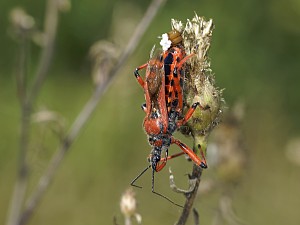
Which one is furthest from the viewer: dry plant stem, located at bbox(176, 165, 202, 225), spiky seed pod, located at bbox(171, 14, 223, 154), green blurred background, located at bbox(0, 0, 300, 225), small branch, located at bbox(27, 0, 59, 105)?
green blurred background, located at bbox(0, 0, 300, 225)

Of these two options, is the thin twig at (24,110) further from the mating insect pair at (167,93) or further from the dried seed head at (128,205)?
the mating insect pair at (167,93)

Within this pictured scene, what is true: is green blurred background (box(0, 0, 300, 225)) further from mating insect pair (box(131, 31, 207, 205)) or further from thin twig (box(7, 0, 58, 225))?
mating insect pair (box(131, 31, 207, 205))

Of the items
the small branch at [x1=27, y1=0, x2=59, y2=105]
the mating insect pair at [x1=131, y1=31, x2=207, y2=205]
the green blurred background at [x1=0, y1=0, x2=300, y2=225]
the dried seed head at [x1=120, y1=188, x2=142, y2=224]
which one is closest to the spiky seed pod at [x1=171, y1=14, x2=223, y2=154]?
the mating insect pair at [x1=131, y1=31, x2=207, y2=205]

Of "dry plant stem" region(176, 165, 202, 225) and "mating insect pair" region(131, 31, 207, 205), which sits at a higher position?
"mating insect pair" region(131, 31, 207, 205)

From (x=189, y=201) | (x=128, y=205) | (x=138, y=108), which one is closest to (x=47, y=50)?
(x=128, y=205)

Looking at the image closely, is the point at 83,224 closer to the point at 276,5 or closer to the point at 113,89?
the point at 113,89

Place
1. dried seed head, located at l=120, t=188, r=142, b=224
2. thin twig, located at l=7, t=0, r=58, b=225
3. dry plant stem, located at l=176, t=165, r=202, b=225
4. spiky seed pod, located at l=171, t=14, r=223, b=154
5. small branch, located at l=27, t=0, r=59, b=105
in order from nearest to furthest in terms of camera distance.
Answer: dry plant stem, located at l=176, t=165, r=202, b=225 < spiky seed pod, located at l=171, t=14, r=223, b=154 < dried seed head, located at l=120, t=188, r=142, b=224 < thin twig, located at l=7, t=0, r=58, b=225 < small branch, located at l=27, t=0, r=59, b=105

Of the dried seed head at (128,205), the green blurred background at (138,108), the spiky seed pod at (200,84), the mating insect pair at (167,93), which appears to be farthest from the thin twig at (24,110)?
the green blurred background at (138,108)
